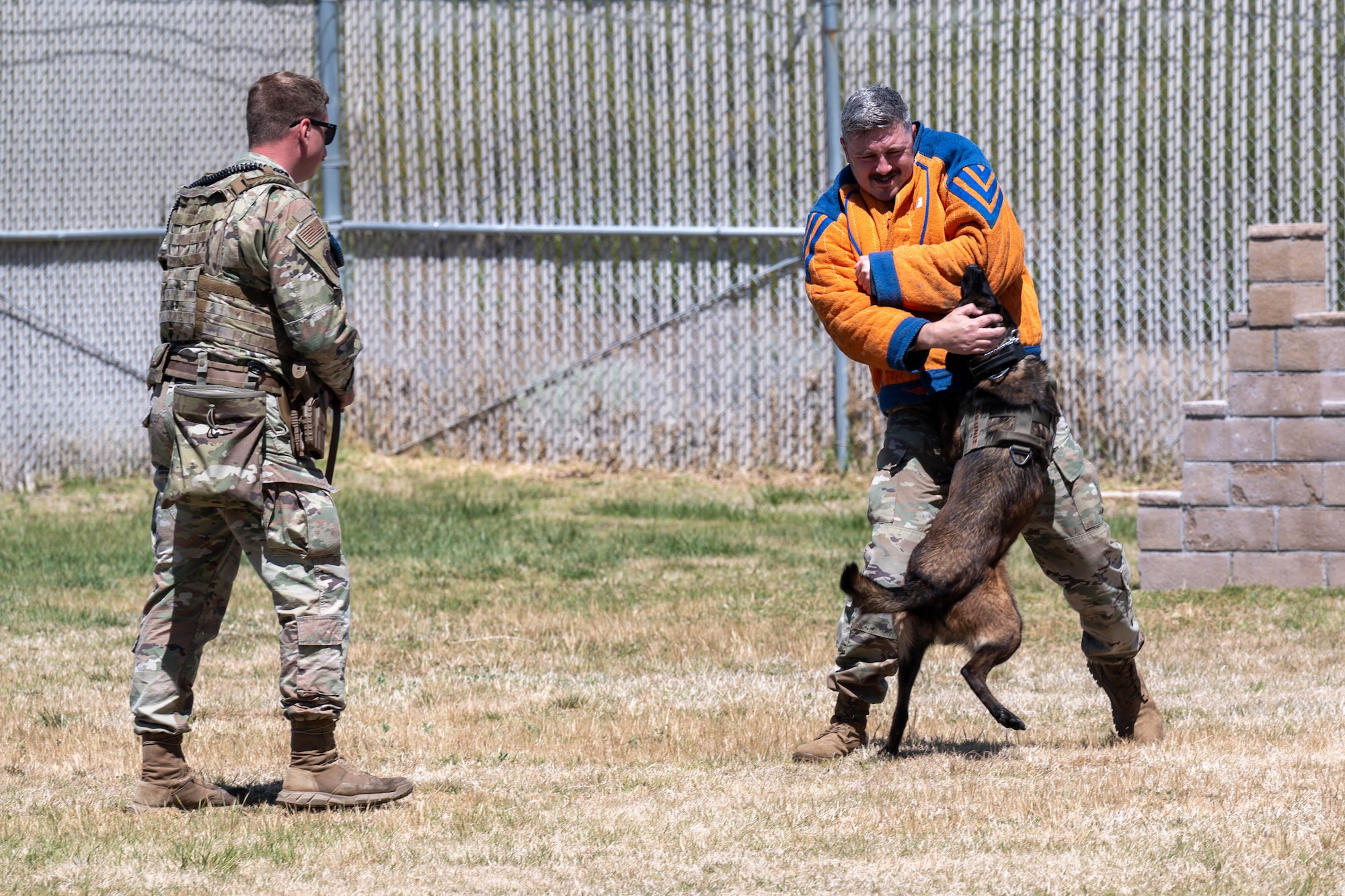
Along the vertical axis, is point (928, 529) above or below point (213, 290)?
below

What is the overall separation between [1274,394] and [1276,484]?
0.43 metres

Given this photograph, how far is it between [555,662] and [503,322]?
5173 mm

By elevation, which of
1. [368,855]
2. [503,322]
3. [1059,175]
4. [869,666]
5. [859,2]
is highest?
[859,2]

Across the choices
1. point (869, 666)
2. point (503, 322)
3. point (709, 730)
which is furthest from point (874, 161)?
point (503, 322)

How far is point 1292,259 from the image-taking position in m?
7.86

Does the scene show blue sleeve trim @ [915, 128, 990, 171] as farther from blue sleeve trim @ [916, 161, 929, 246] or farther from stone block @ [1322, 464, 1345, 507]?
stone block @ [1322, 464, 1345, 507]

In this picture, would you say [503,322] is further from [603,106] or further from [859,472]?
[859,472]

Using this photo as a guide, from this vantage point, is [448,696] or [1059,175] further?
[1059,175]

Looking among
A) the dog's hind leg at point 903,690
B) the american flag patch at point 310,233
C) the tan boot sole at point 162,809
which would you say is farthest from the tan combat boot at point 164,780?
the dog's hind leg at point 903,690

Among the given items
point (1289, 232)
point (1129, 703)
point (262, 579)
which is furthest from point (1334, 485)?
point (262, 579)

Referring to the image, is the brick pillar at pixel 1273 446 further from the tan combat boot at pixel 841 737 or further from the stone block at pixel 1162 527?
the tan combat boot at pixel 841 737

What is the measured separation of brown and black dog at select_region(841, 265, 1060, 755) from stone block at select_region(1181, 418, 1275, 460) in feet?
10.6

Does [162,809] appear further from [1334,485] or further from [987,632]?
[1334,485]

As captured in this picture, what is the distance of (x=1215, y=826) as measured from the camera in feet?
14.4
